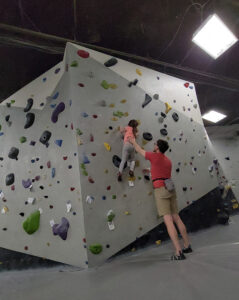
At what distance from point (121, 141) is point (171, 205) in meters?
0.82

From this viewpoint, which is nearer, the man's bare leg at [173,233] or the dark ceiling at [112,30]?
the man's bare leg at [173,233]

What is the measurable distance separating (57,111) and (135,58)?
1383mm

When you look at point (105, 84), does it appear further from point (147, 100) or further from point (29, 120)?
point (29, 120)

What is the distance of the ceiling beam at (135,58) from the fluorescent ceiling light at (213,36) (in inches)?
20.6

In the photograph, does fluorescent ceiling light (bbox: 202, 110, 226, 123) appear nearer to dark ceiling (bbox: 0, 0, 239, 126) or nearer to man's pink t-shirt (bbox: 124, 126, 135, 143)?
dark ceiling (bbox: 0, 0, 239, 126)

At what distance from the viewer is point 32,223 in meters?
2.20

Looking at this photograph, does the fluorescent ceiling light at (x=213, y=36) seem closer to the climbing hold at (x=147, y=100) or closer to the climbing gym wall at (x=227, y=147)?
the climbing hold at (x=147, y=100)

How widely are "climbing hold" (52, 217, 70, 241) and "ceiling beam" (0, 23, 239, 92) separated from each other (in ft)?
6.51

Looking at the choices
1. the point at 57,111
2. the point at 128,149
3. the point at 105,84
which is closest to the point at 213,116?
the point at 105,84

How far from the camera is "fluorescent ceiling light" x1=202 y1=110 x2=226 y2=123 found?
508 cm

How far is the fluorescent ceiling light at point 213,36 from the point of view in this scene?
2.52 metres

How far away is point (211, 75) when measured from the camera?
3617 millimetres

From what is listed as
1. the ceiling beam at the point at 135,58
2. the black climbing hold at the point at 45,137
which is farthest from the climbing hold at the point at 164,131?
the black climbing hold at the point at 45,137

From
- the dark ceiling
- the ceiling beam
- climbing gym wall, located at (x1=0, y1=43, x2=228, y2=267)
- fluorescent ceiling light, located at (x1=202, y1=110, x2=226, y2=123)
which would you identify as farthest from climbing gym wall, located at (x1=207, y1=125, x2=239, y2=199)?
the dark ceiling
